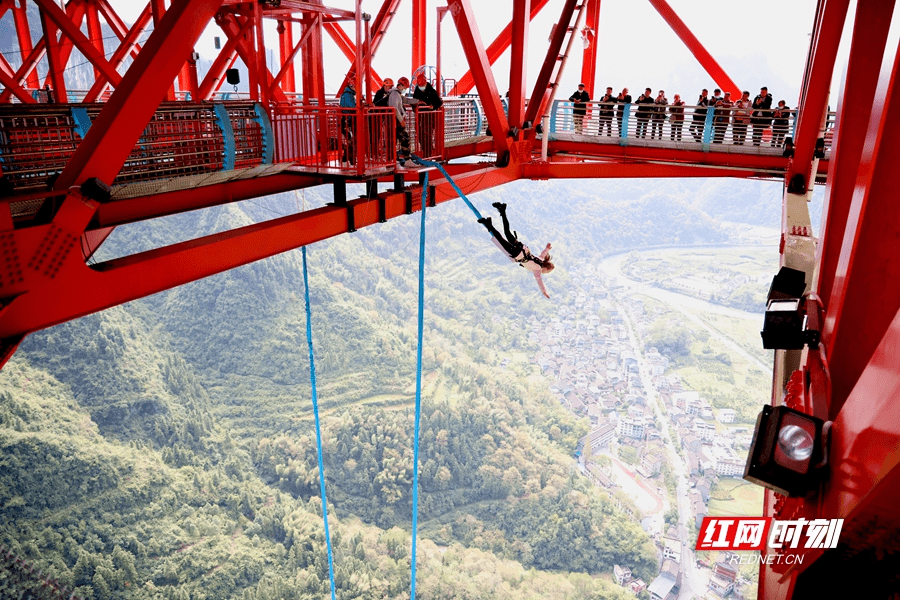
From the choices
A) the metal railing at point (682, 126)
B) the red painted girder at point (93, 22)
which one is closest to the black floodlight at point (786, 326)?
the metal railing at point (682, 126)

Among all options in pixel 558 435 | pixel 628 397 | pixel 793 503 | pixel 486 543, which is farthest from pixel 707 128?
pixel 628 397

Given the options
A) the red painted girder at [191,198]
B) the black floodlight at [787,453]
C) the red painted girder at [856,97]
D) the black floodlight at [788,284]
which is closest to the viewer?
the black floodlight at [787,453]

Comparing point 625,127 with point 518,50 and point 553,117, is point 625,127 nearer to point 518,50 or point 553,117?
point 553,117

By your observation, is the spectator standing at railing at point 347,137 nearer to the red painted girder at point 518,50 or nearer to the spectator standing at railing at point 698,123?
the red painted girder at point 518,50

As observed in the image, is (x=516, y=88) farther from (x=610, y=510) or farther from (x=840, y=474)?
(x=610, y=510)

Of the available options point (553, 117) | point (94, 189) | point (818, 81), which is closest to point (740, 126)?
point (553, 117)

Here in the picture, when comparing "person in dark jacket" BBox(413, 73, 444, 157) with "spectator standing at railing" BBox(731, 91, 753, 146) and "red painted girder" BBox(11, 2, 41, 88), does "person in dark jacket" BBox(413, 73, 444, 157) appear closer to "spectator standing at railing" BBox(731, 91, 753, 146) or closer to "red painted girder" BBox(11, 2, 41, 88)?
"spectator standing at railing" BBox(731, 91, 753, 146)

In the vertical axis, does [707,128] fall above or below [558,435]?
above
